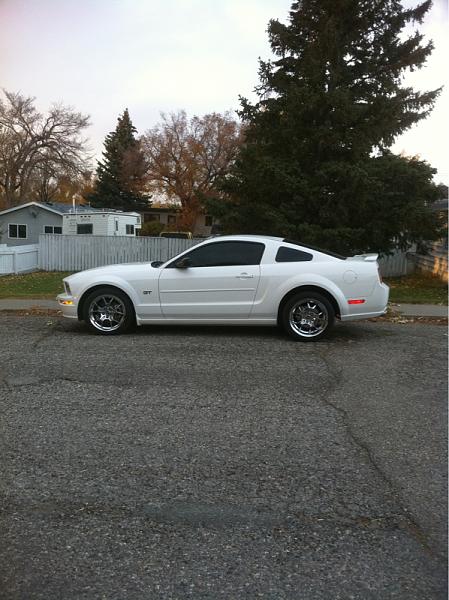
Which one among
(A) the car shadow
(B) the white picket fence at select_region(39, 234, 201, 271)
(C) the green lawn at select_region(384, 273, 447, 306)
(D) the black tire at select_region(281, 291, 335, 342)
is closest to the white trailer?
(B) the white picket fence at select_region(39, 234, 201, 271)

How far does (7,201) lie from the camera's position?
51.3 m

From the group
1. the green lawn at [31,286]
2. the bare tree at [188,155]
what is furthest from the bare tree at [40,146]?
the green lawn at [31,286]

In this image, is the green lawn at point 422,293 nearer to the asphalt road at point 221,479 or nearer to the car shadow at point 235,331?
the car shadow at point 235,331

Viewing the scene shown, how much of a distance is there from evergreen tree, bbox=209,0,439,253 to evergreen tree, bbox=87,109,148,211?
40.7 metres

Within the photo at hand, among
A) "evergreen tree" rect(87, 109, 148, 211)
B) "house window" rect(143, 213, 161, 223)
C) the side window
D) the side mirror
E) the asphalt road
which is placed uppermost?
"evergreen tree" rect(87, 109, 148, 211)

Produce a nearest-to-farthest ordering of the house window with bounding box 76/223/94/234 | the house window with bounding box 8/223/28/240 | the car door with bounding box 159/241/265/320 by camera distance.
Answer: the car door with bounding box 159/241/265/320 → the house window with bounding box 76/223/94/234 → the house window with bounding box 8/223/28/240

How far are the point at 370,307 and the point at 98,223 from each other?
25574 mm

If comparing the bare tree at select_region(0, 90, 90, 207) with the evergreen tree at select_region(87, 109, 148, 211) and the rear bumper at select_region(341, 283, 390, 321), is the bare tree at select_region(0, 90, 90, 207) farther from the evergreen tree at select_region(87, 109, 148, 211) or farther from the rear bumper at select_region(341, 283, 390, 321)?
the rear bumper at select_region(341, 283, 390, 321)

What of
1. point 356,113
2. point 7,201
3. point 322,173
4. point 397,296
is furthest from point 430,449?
point 7,201

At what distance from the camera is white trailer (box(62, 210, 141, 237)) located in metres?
30.8

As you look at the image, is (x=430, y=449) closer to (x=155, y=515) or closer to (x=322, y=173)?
(x=155, y=515)

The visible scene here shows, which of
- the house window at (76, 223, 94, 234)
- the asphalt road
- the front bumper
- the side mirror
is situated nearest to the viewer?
the asphalt road

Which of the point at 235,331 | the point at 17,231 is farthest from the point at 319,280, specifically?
the point at 17,231

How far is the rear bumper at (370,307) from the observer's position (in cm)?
771
